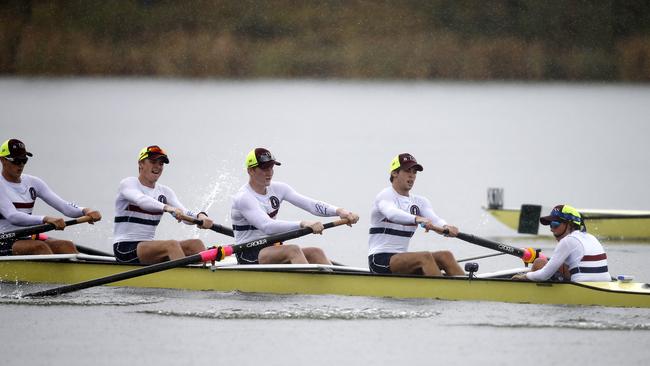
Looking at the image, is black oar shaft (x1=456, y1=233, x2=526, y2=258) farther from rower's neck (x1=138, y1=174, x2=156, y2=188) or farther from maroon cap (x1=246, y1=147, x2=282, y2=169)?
rower's neck (x1=138, y1=174, x2=156, y2=188)

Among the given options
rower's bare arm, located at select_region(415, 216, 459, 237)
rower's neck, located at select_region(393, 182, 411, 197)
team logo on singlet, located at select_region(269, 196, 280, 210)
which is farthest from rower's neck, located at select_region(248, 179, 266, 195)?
rower's bare arm, located at select_region(415, 216, 459, 237)

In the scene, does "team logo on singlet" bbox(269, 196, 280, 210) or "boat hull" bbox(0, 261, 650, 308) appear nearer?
"boat hull" bbox(0, 261, 650, 308)

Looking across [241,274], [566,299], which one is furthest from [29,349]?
[566,299]

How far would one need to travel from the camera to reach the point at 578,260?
45.1ft

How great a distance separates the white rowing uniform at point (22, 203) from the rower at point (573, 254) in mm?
5411

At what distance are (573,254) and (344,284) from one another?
2.34 metres

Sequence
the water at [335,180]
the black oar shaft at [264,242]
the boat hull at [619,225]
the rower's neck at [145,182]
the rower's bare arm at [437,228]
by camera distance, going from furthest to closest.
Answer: the boat hull at [619,225]
the rower's neck at [145,182]
the black oar shaft at [264,242]
the rower's bare arm at [437,228]
the water at [335,180]

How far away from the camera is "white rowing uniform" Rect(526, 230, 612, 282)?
1367 centimetres

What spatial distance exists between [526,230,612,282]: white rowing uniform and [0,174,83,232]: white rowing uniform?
5.50 metres

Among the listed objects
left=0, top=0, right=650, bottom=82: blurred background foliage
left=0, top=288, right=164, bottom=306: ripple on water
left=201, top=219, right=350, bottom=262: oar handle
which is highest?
left=0, top=0, right=650, bottom=82: blurred background foliage

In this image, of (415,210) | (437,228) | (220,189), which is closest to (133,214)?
(415,210)

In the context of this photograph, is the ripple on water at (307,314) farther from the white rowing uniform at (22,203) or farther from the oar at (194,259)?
the white rowing uniform at (22,203)

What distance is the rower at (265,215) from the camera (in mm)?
14773

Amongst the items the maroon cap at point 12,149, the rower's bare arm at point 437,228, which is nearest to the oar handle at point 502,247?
the rower's bare arm at point 437,228
